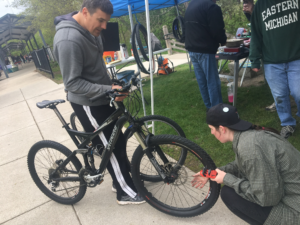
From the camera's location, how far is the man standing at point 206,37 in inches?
117

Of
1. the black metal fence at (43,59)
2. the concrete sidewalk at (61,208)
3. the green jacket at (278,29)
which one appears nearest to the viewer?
the concrete sidewalk at (61,208)

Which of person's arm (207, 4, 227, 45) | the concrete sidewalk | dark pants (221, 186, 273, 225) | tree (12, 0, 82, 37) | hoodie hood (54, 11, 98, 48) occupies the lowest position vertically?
the concrete sidewalk

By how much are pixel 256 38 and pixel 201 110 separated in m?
1.85

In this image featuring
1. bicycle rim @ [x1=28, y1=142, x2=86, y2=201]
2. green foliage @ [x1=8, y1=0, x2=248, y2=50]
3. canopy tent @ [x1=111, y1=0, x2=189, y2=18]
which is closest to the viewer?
bicycle rim @ [x1=28, y1=142, x2=86, y2=201]

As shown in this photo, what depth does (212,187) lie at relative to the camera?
1.75 m

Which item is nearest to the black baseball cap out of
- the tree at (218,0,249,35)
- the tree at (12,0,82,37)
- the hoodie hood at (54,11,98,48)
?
the hoodie hood at (54,11,98,48)

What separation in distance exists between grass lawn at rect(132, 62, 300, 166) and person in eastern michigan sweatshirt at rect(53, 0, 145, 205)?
135 centimetres

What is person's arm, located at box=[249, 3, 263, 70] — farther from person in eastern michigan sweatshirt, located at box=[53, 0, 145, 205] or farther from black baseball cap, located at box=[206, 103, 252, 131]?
person in eastern michigan sweatshirt, located at box=[53, 0, 145, 205]

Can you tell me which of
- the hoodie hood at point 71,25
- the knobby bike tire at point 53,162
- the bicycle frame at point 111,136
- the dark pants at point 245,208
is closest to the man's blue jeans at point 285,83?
the dark pants at point 245,208

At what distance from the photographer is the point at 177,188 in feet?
7.64

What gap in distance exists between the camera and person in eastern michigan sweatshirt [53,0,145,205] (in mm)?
1698

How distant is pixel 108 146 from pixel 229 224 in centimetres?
131

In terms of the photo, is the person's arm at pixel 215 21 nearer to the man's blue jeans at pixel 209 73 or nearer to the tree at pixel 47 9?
the man's blue jeans at pixel 209 73

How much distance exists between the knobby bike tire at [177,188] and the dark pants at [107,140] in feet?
0.77
